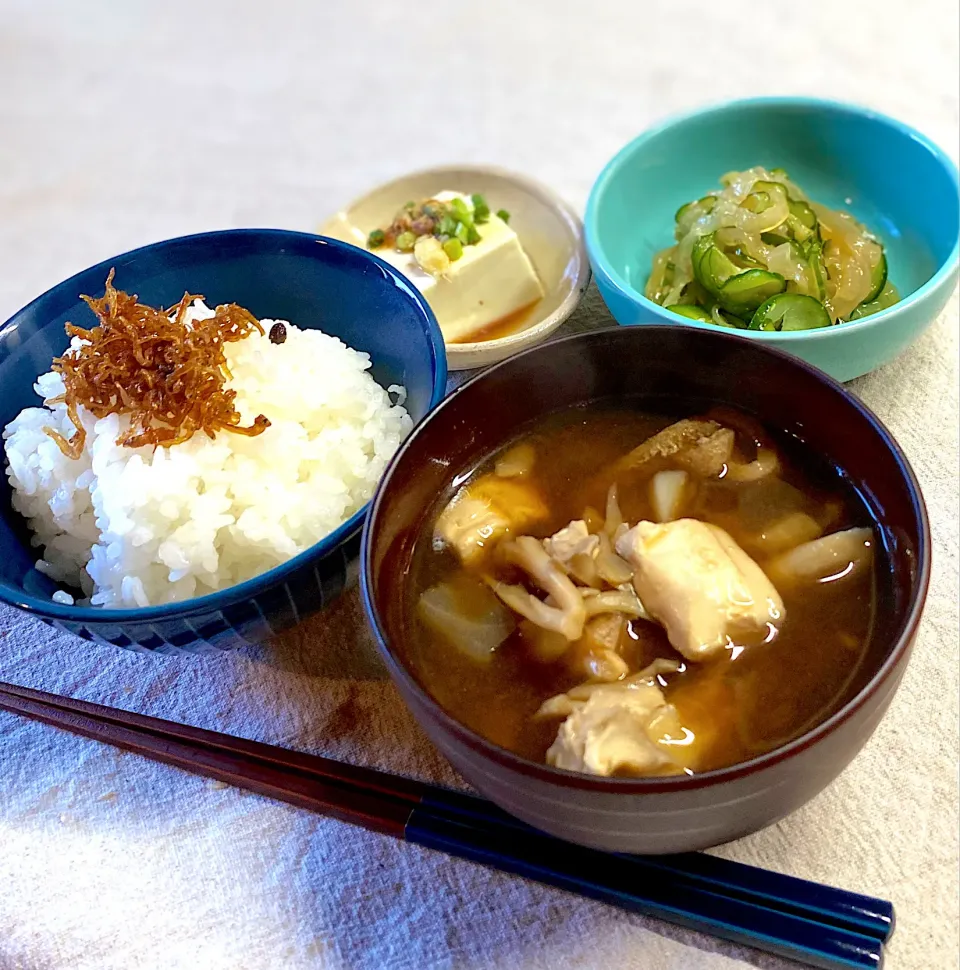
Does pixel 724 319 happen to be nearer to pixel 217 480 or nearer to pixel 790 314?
pixel 790 314

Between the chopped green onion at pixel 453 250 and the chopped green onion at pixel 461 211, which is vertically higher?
the chopped green onion at pixel 461 211

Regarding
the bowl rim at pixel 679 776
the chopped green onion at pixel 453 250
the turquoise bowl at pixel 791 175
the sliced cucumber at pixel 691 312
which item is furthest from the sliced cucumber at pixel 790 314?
the chopped green onion at pixel 453 250

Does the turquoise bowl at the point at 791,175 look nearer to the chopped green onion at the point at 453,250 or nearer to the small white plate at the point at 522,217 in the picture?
the small white plate at the point at 522,217

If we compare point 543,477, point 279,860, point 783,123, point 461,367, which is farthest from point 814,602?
point 783,123

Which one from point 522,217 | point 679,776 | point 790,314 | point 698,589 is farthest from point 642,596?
point 522,217

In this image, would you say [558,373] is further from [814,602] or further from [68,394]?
[68,394]

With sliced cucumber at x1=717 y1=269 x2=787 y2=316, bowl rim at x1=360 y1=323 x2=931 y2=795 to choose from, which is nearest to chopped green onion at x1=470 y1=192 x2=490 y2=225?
sliced cucumber at x1=717 y1=269 x2=787 y2=316
